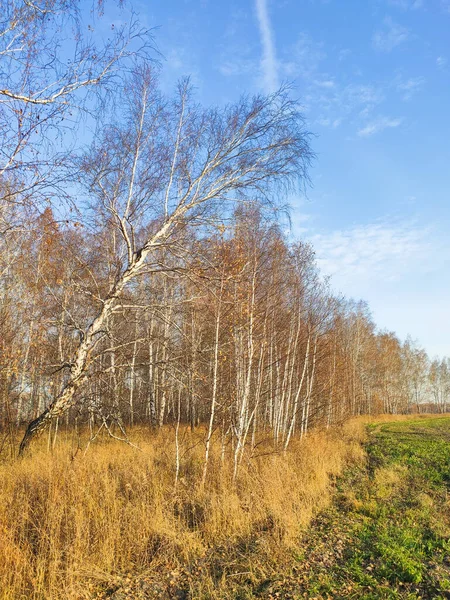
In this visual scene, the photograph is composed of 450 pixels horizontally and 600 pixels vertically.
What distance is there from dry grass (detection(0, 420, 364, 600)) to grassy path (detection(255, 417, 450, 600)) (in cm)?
40

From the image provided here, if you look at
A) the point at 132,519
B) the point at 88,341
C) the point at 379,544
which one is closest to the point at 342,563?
the point at 379,544

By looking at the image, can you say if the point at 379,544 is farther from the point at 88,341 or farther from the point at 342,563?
the point at 88,341

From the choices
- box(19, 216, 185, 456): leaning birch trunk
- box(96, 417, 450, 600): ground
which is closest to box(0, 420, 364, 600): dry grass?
box(96, 417, 450, 600): ground

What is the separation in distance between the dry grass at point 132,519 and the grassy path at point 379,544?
0.40m

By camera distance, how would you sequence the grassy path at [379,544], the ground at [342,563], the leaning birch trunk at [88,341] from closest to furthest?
the ground at [342,563], the grassy path at [379,544], the leaning birch trunk at [88,341]

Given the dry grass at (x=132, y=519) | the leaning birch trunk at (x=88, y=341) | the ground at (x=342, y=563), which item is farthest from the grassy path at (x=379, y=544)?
the leaning birch trunk at (x=88, y=341)

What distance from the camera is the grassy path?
4008 millimetres

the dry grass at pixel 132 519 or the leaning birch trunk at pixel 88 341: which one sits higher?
the leaning birch trunk at pixel 88 341

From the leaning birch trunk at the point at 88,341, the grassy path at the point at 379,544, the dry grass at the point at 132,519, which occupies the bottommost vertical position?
the grassy path at the point at 379,544

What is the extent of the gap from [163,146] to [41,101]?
4066mm

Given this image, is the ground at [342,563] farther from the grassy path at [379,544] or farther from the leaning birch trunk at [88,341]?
the leaning birch trunk at [88,341]

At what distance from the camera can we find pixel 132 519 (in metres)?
4.91

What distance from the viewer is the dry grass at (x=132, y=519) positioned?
3.91 metres

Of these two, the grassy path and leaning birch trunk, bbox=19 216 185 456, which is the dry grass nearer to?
the grassy path
